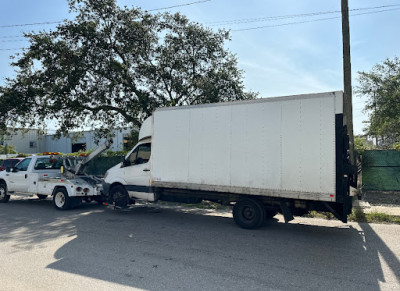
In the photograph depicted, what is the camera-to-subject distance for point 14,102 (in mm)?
14586

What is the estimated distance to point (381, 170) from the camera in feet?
42.1

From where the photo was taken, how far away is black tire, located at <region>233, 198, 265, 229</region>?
8.05 metres

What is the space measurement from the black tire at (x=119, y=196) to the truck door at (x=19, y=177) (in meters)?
3.98

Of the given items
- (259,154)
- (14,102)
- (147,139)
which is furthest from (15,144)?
(259,154)

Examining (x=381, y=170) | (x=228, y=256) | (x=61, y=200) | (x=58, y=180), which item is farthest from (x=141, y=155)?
(x=381, y=170)

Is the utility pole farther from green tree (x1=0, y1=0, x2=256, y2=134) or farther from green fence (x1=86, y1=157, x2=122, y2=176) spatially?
green fence (x1=86, y1=157, x2=122, y2=176)

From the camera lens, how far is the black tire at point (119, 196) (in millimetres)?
10492

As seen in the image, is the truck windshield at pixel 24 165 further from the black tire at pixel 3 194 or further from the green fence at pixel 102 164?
the green fence at pixel 102 164

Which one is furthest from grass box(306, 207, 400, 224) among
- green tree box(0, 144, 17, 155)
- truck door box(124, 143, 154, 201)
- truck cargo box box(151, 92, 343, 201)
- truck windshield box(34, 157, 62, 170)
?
green tree box(0, 144, 17, 155)

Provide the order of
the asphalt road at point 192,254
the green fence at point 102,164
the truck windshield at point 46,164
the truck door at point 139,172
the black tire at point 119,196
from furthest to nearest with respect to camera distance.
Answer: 1. the green fence at point 102,164
2. the truck windshield at point 46,164
3. the black tire at point 119,196
4. the truck door at point 139,172
5. the asphalt road at point 192,254

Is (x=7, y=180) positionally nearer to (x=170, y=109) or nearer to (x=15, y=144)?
(x=170, y=109)

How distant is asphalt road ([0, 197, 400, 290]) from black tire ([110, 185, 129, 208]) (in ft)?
2.89

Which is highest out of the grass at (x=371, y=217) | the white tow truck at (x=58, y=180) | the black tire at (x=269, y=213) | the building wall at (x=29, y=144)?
the building wall at (x=29, y=144)

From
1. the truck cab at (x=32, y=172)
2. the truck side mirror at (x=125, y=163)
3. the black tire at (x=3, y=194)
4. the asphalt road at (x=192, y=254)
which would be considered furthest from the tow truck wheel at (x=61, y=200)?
the black tire at (x=3, y=194)
